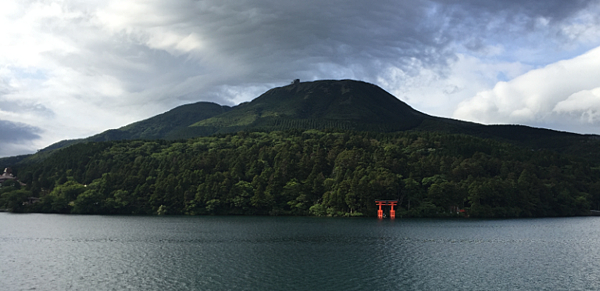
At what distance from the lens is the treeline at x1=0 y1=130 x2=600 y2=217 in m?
108

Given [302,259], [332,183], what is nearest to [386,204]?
[332,183]

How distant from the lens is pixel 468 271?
1613 inches

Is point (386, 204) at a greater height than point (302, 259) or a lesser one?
greater

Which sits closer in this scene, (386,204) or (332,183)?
(386,204)

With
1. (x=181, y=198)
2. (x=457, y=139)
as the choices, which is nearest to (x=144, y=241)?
(x=181, y=198)

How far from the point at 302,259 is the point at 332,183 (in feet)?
225

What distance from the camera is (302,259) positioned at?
4697 cm

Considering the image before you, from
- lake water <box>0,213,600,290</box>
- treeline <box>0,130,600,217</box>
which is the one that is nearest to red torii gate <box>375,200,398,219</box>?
treeline <box>0,130,600,217</box>

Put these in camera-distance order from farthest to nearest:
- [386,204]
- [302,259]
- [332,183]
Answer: [332,183]
[386,204]
[302,259]

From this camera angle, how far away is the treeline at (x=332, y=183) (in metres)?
108

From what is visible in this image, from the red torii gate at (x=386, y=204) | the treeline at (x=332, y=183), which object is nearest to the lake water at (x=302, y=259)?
the red torii gate at (x=386, y=204)

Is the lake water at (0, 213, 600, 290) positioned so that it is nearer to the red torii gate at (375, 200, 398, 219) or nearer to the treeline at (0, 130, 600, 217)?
the red torii gate at (375, 200, 398, 219)

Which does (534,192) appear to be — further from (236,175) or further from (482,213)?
(236,175)

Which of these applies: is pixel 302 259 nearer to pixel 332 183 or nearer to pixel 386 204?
pixel 386 204
